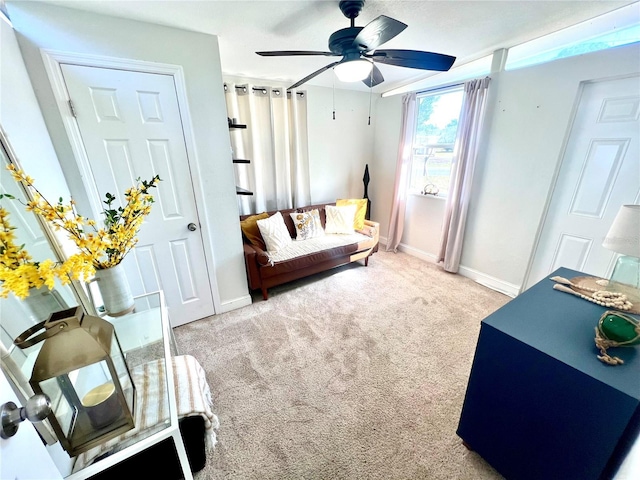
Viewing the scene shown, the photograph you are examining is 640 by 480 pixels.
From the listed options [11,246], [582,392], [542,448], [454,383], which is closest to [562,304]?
[582,392]

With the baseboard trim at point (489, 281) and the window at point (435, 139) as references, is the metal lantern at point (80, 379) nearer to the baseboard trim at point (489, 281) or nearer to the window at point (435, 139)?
the baseboard trim at point (489, 281)

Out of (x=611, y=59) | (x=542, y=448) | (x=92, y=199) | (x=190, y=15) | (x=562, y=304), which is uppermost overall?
(x=190, y=15)

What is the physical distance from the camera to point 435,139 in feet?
10.5

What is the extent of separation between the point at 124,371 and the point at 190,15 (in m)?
2.10

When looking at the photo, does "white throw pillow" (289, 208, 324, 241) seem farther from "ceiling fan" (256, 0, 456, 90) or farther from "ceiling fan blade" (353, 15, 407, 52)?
"ceiling fan blade" (353, 15, 407, 52)

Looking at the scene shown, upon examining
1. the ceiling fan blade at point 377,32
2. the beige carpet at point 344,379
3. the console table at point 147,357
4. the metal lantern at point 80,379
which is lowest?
the beige carpet at point 344,379

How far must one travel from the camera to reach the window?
2.99 m

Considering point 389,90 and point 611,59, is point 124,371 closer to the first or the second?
point 611,59

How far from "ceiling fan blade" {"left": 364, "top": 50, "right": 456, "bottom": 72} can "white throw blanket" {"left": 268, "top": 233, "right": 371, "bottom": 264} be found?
1.89m

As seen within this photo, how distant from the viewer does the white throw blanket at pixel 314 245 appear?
276 cm

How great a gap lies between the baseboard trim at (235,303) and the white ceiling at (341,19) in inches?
89.7

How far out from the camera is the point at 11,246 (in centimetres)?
74

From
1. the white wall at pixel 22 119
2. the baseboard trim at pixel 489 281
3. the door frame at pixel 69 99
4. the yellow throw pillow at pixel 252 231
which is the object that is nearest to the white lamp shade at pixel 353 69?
the door frame at pixel 69 99

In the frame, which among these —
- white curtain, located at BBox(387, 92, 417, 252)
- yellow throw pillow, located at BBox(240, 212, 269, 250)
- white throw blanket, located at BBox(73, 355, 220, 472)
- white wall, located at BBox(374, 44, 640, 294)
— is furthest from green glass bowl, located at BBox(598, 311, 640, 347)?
white curtain, located at BBox(387, 92, 417, 252)
